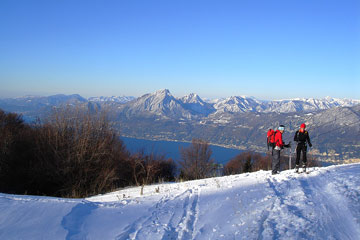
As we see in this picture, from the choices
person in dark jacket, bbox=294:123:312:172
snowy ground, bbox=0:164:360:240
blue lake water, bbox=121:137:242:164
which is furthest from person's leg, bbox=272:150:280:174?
blue lake water, bbox=121:137:242:164

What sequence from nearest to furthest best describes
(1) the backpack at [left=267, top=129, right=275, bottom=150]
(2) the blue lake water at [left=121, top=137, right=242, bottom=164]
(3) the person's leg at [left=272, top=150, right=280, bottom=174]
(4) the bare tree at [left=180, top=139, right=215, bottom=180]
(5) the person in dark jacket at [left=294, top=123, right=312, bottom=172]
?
(5) the person in dark jacket at [left=294, top=123, right=312, bottom=172] → (3) the person's leg at [left=272, top=150, right=280, bottom=174] → (1) the backpack at [left=267, top=129, right=275, bottom=150] → (4) the bare tree at [left=180, top=139, right=215, bottom=180] → (2) the blue lake water at [left=121, top=137, right=242, bottom=164]

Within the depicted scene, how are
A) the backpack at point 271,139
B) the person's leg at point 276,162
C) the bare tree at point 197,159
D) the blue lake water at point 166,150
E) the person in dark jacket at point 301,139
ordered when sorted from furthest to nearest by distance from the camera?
1. the blue lake water at point 166,150
2. the bare tree at point 197,159
3. the backpack at point 271,139
4. the person's leg at point 276,162
5. the person in dark jacket at point 301,139

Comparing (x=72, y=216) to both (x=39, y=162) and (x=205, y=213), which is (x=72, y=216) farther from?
(x=39, y=162)

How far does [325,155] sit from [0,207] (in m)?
142

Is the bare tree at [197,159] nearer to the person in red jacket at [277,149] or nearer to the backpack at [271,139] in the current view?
the backpack at [271,139]

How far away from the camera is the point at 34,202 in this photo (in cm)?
611

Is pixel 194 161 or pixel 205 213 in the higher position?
pixel 205 213

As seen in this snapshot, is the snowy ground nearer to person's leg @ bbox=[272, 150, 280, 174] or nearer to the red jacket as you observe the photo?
person's leg @ bbox=[272, 150, 280, 174]

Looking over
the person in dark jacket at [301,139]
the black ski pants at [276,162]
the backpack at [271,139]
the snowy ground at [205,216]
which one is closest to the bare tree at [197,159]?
the backpack at [271,139]

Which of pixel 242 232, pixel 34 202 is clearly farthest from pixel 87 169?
pixel 242 232

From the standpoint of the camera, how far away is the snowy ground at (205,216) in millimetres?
4625

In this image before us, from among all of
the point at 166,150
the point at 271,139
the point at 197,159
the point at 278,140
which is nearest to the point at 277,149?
the point at 278,140

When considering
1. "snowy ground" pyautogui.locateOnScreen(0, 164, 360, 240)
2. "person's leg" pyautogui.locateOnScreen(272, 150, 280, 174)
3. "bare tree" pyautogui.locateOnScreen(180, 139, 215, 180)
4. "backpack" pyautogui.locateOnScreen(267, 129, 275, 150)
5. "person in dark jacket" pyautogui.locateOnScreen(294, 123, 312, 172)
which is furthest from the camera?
"bare tree" pyautogui.locateOnScreen(180, 139, 215, 180)

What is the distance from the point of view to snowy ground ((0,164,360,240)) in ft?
15.2
